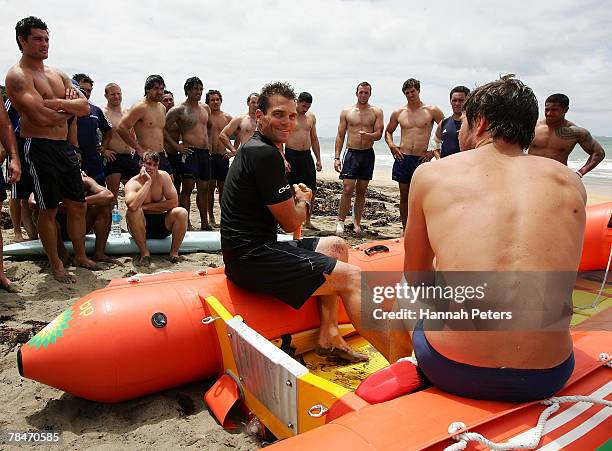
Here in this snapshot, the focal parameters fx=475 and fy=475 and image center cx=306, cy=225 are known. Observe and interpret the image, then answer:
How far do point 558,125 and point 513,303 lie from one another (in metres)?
4.83

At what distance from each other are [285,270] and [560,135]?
4.39 m

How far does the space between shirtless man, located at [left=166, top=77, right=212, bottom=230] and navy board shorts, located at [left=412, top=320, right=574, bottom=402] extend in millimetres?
5539

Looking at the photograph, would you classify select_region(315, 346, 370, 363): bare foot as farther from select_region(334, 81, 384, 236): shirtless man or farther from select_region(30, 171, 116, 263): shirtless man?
select_region(334, 81, 384, 236): shirtless man

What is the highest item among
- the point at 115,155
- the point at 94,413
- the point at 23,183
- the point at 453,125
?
the point at 453,125

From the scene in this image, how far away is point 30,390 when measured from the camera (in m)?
2.69

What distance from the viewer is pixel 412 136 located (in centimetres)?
690

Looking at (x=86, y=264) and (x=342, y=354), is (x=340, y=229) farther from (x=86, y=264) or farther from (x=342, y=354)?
(x=342, y=354)

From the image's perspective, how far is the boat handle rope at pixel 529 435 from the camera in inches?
52.4

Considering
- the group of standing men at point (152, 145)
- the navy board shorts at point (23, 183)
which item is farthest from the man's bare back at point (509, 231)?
the navy board shorts at point (23, 183)

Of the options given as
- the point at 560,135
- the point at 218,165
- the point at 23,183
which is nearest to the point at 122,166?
the point at 218,165

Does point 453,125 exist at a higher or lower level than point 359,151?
higher

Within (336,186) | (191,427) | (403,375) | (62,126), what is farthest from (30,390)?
(336,186)

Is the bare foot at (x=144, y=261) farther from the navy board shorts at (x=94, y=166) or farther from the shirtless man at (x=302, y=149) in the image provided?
the shirtless man at (x=302, y=149)

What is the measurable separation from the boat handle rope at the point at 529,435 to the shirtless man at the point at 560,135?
181 inches
